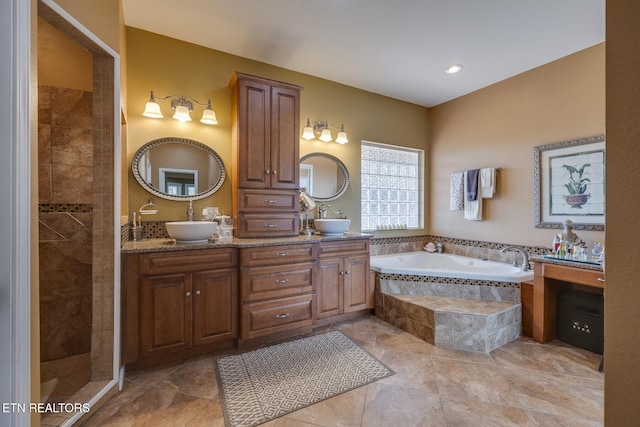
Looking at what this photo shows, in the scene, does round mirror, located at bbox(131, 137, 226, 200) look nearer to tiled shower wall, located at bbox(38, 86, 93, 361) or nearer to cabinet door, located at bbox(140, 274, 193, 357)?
tiled shower wall, located at bbox(38, 86, 93, 361)

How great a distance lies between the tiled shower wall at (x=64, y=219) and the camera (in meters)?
2.08

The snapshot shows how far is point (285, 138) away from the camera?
9.07 feet

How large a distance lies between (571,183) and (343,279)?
98.4 inches

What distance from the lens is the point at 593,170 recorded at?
8.43ft

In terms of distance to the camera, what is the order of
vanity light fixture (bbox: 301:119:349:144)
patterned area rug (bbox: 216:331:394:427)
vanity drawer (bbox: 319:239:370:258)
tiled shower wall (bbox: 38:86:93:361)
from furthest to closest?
1. vanity light fixture (bbox: 301:119:349:144)
2. vanity drawer (bbox: 319:239:370:258)
3. tiled shower wall (bbox: 38:86:93:361)
4. patterned area rug (bbox: 216:331:394:427)

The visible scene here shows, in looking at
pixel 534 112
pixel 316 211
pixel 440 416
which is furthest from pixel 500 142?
pixel 440 416

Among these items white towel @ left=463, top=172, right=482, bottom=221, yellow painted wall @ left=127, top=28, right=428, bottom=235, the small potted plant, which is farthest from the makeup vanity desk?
yellow painted wall @ left=127, top=28, right=428, bottom=235

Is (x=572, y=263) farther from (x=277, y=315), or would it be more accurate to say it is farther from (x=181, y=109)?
(x=181, y=109)

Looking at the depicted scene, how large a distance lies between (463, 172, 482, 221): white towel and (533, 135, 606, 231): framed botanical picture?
594 mm

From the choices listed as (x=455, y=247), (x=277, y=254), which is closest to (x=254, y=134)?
(x=277, y=254)

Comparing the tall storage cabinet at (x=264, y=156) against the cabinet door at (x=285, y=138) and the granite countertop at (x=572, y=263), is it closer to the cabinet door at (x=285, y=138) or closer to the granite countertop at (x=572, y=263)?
the cabinet door at (x=285, y=138)

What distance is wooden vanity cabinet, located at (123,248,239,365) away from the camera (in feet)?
6.41

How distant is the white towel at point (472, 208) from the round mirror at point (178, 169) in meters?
3.07

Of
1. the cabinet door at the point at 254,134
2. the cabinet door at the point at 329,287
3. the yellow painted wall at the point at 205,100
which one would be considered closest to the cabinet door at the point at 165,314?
the yellow painted wall at the point at 205,100
